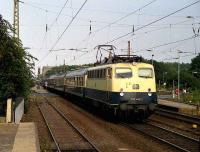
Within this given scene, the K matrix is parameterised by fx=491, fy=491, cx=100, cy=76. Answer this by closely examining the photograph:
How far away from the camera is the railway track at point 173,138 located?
1552 centimetres

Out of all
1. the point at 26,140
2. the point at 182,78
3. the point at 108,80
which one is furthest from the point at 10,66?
the point at 182,78

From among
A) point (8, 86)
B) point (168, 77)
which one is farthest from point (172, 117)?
point (168, 77)

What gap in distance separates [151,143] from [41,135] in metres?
4.86

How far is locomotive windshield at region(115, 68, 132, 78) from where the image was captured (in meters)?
23.7

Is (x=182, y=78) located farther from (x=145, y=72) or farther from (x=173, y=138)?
(x=173, y=138)

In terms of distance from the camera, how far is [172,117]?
26531 mm

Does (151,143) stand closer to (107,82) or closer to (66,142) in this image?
(66,142)

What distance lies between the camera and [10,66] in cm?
2694

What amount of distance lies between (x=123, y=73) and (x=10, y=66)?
6807mm

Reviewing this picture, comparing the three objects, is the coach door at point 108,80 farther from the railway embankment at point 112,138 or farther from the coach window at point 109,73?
the railway embankment at point 112,138

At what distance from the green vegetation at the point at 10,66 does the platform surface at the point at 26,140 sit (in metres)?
6.27

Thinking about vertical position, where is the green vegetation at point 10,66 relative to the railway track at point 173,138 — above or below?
above

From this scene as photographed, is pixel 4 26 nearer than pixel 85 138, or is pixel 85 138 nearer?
pixel 85 138

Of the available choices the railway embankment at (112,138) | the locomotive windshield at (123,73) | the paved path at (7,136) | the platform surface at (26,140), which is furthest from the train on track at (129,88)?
the paved path at (7,136)
